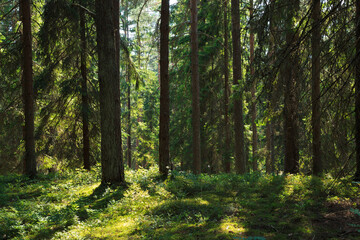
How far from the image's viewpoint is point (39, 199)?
774 centimetres

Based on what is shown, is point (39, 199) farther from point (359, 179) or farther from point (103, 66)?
point (359, 179)

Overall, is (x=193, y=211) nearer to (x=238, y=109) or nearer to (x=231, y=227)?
(x=231, y=227)

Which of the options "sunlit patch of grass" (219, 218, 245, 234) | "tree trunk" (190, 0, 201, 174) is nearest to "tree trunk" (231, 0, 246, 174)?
"tree trunk" (190, 0, 201, 174)

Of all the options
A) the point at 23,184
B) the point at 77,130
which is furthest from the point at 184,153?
the point at 23,184

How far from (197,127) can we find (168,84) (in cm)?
383

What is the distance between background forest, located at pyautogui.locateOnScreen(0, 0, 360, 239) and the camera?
5.10m

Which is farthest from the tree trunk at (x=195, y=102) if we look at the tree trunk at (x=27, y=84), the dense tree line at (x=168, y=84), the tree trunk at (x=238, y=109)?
the tree trunk at (x=27, y=84)

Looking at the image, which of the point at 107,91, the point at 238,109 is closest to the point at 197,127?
the point at 238,109

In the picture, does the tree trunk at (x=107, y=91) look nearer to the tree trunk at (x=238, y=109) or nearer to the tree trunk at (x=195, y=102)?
the tree trunk at (x=195, y=102)

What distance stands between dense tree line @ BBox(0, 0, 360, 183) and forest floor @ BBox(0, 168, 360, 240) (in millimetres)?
1005

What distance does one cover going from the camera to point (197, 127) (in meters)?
13.6

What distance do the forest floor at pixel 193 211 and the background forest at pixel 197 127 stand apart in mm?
35

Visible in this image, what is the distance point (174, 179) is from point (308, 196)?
15.3 ft

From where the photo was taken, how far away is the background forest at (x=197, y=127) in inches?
201
